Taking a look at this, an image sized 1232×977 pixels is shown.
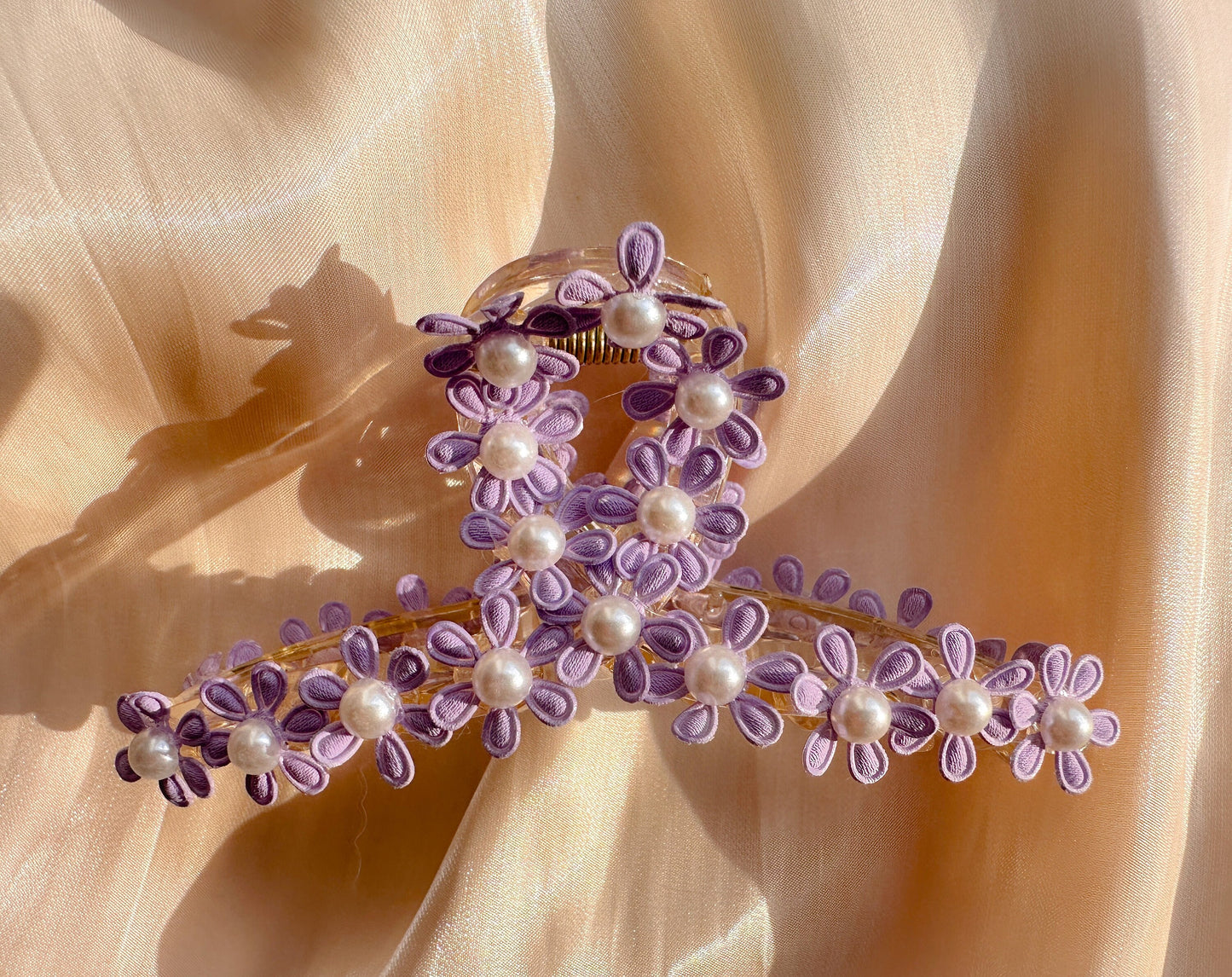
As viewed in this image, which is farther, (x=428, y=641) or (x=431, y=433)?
(x=431, y=433)

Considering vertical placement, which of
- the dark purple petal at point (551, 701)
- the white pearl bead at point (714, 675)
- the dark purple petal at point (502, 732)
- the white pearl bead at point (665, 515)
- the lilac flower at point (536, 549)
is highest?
the white pearl bead at point (665, 515)

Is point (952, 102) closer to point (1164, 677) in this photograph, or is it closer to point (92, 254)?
point (1164, 677)

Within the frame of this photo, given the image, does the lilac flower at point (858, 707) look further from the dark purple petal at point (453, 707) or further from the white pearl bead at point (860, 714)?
the dark purple petal at point (453, 707)

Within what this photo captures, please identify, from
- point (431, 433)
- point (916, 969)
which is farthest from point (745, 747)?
point (431, 433)

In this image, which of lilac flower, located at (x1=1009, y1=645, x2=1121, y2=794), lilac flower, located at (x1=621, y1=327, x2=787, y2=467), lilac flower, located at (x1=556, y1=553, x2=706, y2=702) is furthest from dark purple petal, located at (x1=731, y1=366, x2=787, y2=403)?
lilac flower, located at (x1=1009, y1=645, x2=1121, y2=794)

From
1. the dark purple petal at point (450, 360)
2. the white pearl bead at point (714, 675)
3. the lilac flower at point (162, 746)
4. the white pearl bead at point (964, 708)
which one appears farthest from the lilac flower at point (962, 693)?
the lilac flower at point (162, 746)

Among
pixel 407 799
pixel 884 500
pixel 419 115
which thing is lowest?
pixel 407 799

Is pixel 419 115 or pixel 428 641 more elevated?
pixel 419 115
